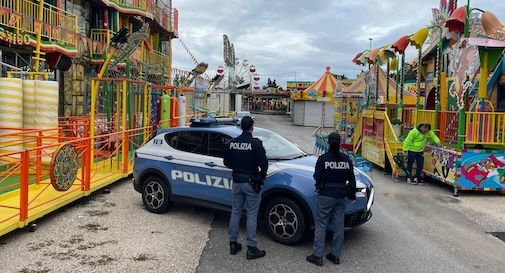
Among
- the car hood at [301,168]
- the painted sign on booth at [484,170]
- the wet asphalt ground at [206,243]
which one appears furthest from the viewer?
the painted sign on booth at [484,170]

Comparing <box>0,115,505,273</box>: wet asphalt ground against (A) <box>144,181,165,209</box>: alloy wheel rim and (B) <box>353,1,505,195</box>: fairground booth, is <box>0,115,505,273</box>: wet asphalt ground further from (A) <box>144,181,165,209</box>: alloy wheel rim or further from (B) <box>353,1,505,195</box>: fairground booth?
(B) <box>353,1,505,195</box>: fairground booth

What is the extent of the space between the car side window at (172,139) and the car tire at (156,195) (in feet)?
2.00

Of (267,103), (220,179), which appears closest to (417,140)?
(220,179)

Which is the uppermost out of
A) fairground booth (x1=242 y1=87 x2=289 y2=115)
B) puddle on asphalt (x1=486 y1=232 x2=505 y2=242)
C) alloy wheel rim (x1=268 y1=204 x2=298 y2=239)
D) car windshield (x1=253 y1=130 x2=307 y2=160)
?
fairground booth (x1=242 y1=87 x2=289 y2=115)

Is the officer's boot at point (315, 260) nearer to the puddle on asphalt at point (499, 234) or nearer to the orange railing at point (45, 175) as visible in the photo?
the puddle on asphalt at point (499, 234)

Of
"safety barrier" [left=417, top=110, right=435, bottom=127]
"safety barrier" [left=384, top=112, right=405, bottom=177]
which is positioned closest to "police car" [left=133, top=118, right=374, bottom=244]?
"safety barrier" [left=384, top=112, right=405, bottom=177]

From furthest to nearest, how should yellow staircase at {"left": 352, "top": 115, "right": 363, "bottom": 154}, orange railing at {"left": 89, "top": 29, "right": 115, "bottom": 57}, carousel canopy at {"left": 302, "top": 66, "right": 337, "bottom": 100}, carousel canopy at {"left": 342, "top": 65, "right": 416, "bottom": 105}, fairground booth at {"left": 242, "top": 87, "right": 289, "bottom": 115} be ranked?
fairground booth at {"left": 242, "top": 87, "right": 289, "bottom": 115} < carousel canopy at {"left": 302, "top": 66, "right": 337, "bottom": 100} < orange railing at {"left": 89, "top": 29, "right": 115, "bottom": 57} < carousel canopy at {"left": 342, "top": 65, "right": 416, "bottom": 105} < yellow staircase at {"left": 352, "top": 115, "right": 363, "bottom": 154}

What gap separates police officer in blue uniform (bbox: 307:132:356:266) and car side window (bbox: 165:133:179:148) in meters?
2.95

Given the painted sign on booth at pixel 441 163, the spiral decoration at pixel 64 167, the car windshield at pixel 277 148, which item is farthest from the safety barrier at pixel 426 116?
the spiral decoration at pixel 64 167

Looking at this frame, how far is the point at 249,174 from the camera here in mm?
5465

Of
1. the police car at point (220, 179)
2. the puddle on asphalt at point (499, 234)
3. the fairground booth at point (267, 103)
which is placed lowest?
the puddle on asphalt at point (499, 234)

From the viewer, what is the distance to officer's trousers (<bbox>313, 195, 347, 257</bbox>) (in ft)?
17.4

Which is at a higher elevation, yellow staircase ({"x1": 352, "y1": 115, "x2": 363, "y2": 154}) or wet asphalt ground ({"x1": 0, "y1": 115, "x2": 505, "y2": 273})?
yellow staircase ({"x1": 352, "y1": 115, "x2": 363, "y2": 154})

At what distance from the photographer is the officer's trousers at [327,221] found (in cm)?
530
